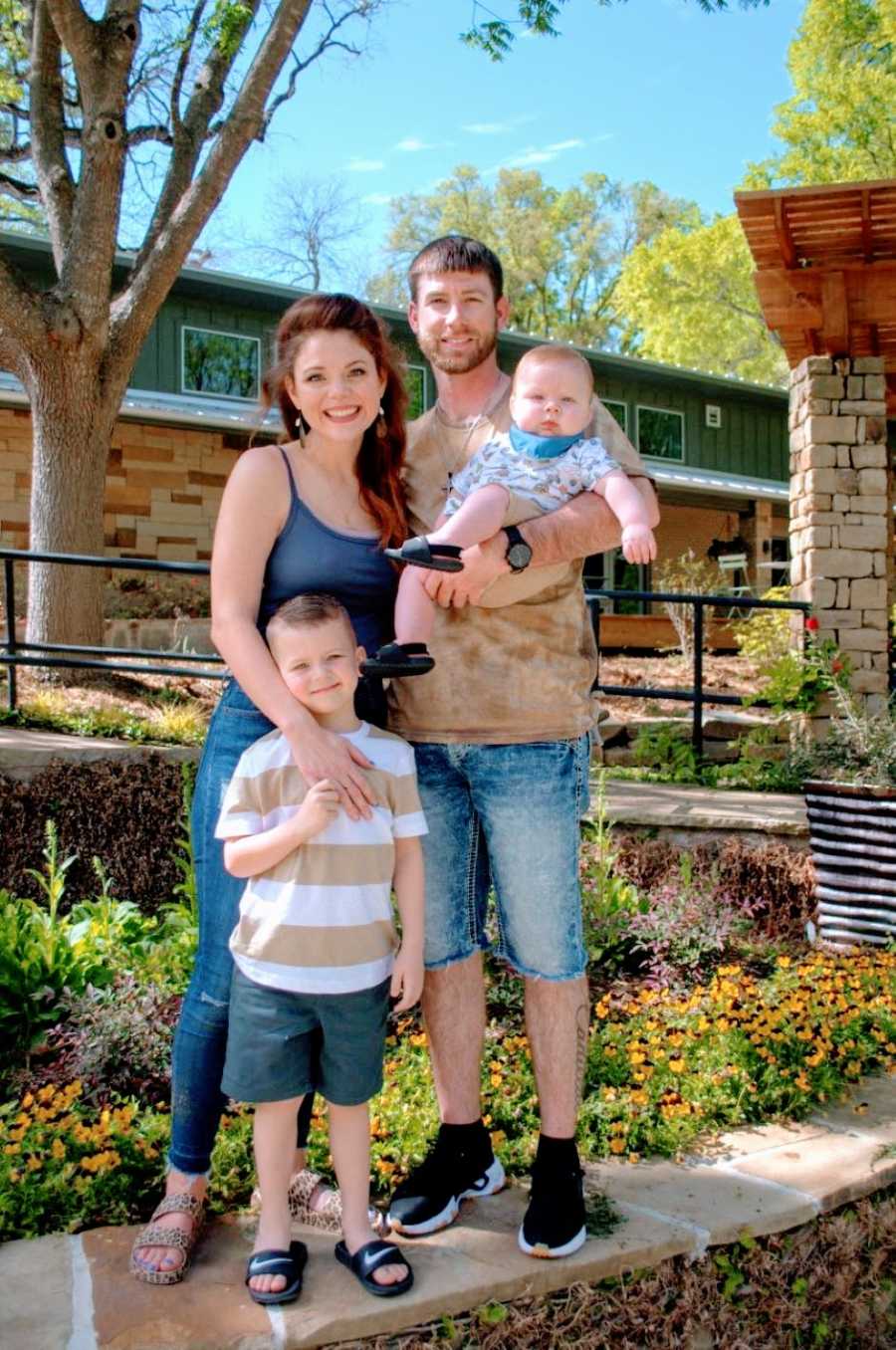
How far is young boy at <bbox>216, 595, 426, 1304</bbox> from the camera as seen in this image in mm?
2080

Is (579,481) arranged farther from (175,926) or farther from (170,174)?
(170,174)

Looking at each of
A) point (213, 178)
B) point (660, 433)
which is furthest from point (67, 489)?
point (660, 433)

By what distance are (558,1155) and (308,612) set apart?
118 cm

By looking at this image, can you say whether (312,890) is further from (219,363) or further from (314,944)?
(219,363)

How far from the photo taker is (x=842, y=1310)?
255 centimetres

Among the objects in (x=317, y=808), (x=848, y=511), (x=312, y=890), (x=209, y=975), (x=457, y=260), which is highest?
(x=848, y=511)

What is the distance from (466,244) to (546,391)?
14.4 inches

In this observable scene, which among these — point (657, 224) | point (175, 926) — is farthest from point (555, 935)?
point (657, 224)

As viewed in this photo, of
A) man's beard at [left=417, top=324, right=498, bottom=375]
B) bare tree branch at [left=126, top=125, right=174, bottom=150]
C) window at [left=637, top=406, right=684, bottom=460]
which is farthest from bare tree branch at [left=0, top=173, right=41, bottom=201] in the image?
window at [left=637, top=406, right=684, bottom=460]

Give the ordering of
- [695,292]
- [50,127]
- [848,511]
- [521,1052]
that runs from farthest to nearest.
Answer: [695,292] < [848,511] < [50,127] < [521,1052]

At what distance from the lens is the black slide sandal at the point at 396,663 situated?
2.09 m

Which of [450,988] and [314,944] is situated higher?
[314,944]

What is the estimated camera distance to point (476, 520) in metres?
2.23

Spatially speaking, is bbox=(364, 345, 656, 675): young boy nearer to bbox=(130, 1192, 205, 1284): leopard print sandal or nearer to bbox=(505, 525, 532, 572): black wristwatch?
bbox=(505, 525, 532, 572): black wristwatch
